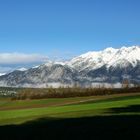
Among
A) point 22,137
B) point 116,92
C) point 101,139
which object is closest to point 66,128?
point 22,137

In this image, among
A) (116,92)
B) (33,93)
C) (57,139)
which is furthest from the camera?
(33,93)

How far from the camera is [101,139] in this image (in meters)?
34.0

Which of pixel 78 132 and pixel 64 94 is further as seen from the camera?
pixel 64 94

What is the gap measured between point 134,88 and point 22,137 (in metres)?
118

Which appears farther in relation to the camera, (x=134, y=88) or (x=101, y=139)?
Answer: (x=134, y=88)

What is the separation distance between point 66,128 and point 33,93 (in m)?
132

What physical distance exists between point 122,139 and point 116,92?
12135 cm

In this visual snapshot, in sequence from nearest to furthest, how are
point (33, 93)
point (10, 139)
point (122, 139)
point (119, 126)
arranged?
point (122, 139), point (10, 139), point (119, 126), point (33, 93)

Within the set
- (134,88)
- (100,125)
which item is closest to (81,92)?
(134,88)

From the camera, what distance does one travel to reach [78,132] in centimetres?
3912

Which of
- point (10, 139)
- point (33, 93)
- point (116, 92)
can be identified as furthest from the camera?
point (33, 93)

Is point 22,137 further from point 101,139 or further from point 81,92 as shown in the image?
point 81,92

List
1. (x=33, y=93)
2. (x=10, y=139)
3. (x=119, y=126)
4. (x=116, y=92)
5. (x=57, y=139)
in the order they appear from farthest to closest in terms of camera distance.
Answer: (x=33, y=93) → (x=116, y=92) → (x=119, y=126) → (x=10, y=139) → (x=57, y=139)

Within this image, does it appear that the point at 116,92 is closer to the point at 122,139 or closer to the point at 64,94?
the point at 64,94
